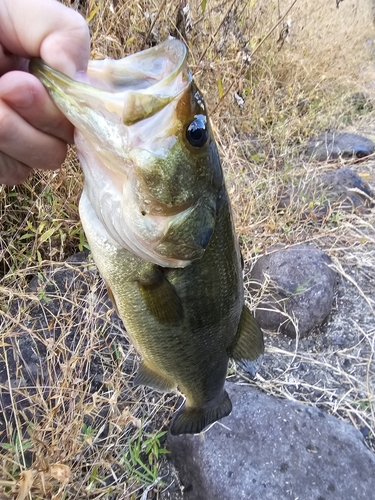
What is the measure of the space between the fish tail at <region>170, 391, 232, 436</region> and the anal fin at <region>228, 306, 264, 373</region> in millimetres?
267

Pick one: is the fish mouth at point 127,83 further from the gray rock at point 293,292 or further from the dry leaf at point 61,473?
the gray rock at point 293,292

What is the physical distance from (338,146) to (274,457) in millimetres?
3943

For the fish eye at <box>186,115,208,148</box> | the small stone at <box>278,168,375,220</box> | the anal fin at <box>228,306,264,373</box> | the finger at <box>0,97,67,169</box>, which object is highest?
the fish eye at <box>186,115,208,148</box>

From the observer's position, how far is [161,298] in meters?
1.21

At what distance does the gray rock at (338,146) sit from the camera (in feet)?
15.4

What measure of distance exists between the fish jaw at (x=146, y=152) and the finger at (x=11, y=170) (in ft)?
0.98

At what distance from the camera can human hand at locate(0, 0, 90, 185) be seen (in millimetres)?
924

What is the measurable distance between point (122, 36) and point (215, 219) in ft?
6.88

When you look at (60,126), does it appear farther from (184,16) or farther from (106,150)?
(184,16)

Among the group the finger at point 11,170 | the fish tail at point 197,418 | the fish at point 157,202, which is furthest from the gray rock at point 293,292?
the finger at point 11,170

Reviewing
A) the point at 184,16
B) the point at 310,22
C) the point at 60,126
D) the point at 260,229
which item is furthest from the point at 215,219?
the point at 310,22

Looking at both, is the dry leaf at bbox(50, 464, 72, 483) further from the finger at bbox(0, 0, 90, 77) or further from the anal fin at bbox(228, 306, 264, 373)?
the finger at bbox(0, 0, 90, 77)

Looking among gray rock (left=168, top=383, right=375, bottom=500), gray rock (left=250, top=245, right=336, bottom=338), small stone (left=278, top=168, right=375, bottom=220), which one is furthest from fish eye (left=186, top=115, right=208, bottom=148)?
small stone (left=278, top=168, right=375, bottom=220)

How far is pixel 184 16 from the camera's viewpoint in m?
2.62
